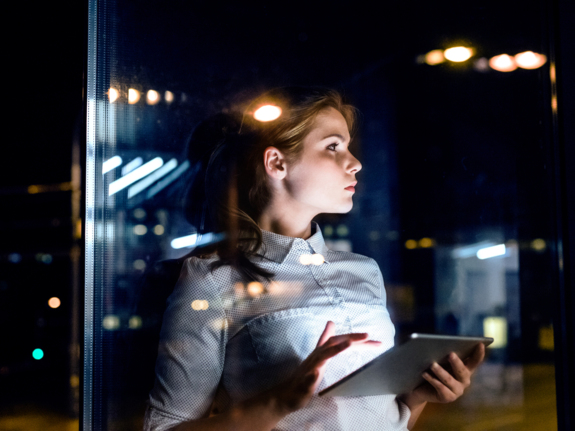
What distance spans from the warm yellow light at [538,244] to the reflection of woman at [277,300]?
1.77 ft

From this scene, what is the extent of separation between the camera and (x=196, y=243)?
1.38 metres

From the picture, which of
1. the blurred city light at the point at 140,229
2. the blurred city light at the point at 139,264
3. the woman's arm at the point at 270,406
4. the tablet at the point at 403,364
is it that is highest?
the blurred city light at the point at 140,229

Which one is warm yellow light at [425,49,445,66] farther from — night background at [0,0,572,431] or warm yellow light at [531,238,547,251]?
warm yellow light at [531,238,547,251]

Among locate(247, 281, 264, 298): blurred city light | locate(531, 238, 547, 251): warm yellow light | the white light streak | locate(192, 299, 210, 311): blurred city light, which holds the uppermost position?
the white light streak

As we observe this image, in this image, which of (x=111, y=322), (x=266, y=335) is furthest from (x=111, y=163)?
(x=266, y=335)

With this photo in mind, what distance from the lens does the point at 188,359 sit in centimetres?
112

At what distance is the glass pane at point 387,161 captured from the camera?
137 centimetres

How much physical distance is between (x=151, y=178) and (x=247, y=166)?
1.02 ft

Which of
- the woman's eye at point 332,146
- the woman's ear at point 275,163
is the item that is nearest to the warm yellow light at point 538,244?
the woman's eye at point 332,146

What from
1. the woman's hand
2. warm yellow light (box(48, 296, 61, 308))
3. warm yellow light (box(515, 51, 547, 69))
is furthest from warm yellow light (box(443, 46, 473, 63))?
warm yellow light (box(48, 296, 61, 308))

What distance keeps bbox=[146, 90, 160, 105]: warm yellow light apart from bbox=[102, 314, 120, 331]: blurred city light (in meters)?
0.66

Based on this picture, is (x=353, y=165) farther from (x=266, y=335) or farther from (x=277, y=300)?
(x=266, y=335)

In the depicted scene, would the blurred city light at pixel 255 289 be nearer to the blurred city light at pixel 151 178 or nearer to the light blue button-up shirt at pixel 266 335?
the light blue button-up shirt at pixel 266 335

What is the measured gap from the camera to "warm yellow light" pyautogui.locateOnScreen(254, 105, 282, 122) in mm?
1390
